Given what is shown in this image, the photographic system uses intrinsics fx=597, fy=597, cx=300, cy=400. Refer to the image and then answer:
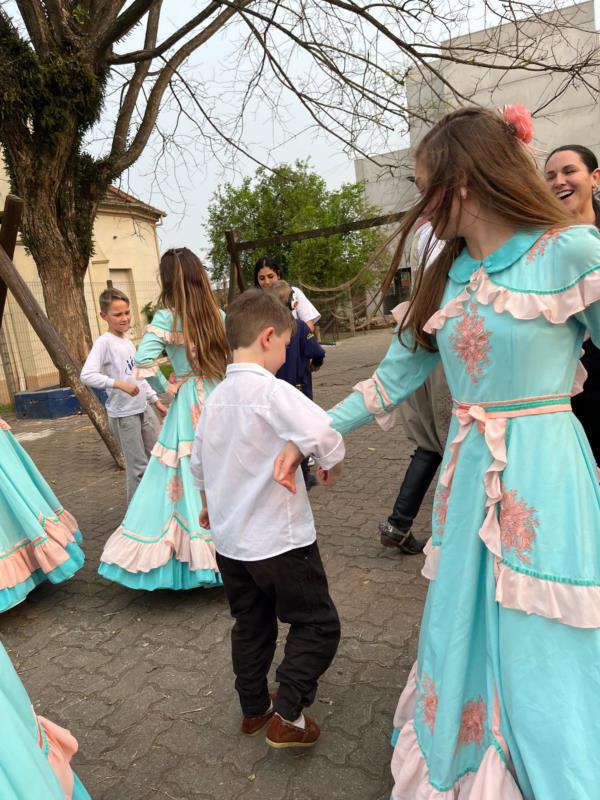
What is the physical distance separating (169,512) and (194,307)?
1.09m

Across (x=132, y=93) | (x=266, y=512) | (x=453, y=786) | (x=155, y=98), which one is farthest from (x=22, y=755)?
(x=132, y=93)

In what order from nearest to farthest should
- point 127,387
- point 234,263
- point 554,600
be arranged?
point 554,600 < point 127,387 < point 234,263

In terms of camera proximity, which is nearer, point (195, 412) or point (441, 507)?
point (441, 507)

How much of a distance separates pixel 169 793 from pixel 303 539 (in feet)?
3.14

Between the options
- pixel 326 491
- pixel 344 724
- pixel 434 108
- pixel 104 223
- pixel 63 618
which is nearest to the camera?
pixel 344 724

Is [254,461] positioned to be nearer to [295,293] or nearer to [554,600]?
[554,600]

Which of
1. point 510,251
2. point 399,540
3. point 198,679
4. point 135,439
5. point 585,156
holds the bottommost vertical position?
point 198,679

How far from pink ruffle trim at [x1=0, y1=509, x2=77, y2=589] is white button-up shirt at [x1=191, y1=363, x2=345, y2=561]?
5.53 ft

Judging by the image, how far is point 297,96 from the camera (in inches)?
259

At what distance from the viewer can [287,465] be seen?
5.72ft

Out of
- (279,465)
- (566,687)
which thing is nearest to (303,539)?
(279,465)

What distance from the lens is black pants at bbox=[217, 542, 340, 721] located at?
1.94m

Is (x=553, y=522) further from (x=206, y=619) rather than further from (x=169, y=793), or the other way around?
(x=206, y=619)

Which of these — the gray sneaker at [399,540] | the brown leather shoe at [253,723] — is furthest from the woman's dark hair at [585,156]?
the brown leather shoe at [253,723]
